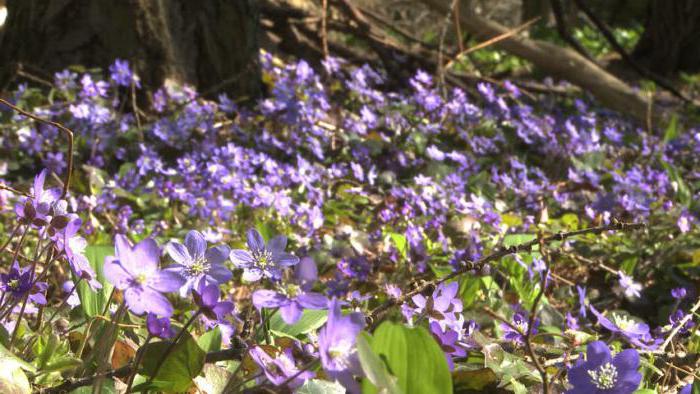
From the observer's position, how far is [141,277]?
0.77 meters

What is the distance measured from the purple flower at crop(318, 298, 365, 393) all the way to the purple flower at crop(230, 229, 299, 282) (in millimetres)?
173

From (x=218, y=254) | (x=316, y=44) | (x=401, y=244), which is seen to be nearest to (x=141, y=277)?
(x=218, y=254)

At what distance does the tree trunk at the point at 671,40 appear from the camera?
22.7ft

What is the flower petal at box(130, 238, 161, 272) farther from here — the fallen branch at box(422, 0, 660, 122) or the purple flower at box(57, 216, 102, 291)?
the fallen branch at box(422, 0, 660, 122)

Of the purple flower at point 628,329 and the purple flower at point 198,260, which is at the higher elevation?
the purple flower at point 198,260

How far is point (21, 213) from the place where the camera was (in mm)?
939

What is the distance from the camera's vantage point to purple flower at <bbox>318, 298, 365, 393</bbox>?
72 cm

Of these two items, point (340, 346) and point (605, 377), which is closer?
point (340, 346)

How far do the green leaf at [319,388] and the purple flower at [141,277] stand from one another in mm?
223

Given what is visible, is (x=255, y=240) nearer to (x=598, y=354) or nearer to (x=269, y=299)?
(x=269, y=299)

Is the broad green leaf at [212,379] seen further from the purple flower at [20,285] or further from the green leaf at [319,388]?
the purple flower at [20,285]

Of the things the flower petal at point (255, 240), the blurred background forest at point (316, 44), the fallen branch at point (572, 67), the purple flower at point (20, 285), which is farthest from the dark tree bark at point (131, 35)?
the flower petal at point (255, 240)

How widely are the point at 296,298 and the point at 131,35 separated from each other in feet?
9.42

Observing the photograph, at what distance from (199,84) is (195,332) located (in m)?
2.54
